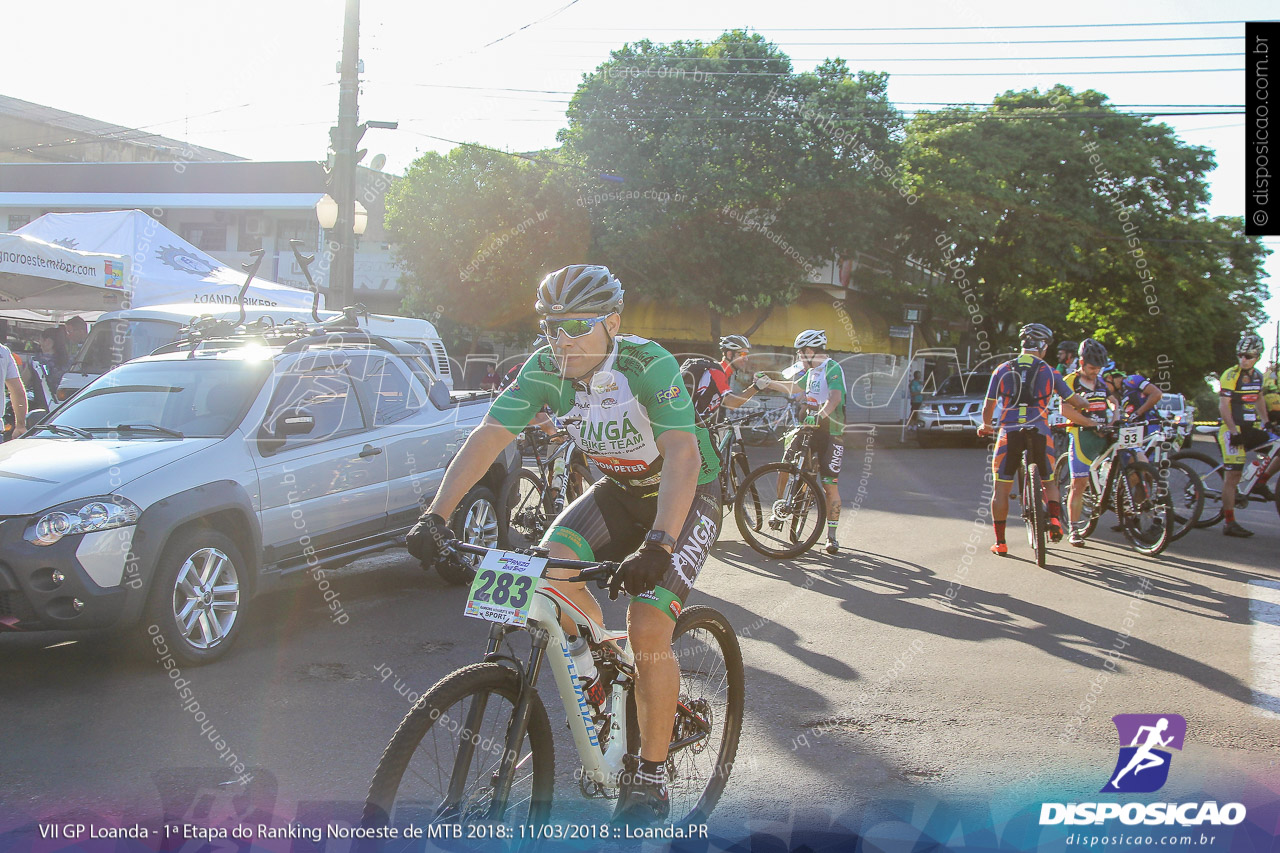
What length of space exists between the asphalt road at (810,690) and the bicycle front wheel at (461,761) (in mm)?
413

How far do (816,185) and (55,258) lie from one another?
17644mm

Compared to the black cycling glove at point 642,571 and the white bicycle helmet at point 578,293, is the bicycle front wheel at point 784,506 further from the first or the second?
the black cycling glove at point 642,571

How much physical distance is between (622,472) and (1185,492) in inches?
353

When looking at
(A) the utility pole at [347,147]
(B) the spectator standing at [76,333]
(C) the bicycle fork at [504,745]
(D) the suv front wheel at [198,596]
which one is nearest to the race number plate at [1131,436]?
(D) the suv front wheel at [198,596]

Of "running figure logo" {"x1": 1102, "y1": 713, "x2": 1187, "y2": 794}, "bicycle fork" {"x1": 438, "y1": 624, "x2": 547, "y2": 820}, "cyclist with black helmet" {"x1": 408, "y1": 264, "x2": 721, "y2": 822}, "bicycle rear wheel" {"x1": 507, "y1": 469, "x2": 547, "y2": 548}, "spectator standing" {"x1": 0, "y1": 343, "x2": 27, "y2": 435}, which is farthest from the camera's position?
"bicycle rear wheel" {"x1": 507, "y1": 469, "x2": 547, "y2": 548}

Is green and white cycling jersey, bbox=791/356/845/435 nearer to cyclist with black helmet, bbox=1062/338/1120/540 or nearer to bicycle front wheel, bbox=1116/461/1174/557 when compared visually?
cyclist with black helmet, bbox=1062/338/1120/540

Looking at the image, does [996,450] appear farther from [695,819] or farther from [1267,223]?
[695,819]

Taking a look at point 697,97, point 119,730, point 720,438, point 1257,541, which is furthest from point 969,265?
point 119,730

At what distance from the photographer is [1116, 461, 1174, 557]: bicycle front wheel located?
31.1 feet

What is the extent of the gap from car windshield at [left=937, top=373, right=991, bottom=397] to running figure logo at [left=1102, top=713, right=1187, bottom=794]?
21.4 m

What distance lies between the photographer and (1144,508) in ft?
31.7

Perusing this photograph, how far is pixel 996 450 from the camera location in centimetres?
920

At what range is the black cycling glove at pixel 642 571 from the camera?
293 cm

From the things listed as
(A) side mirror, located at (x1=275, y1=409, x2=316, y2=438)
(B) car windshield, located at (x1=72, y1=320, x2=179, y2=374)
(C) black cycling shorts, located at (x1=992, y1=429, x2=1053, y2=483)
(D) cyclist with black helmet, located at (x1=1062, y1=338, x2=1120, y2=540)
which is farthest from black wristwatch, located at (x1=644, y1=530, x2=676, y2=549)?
(B) car windshield, located at (x1=72, y1=320, x2=179, y2=374)
